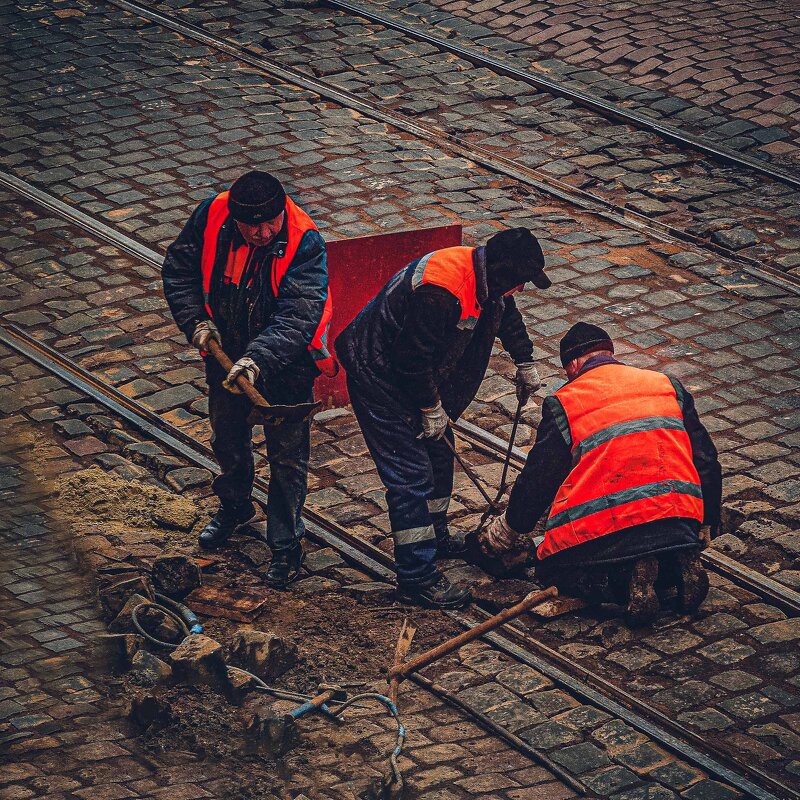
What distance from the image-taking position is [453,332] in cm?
615

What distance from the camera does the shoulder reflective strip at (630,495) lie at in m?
5.87

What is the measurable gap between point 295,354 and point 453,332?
74cm

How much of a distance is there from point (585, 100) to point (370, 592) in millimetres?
6828

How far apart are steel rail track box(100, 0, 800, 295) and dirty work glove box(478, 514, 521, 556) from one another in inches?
145

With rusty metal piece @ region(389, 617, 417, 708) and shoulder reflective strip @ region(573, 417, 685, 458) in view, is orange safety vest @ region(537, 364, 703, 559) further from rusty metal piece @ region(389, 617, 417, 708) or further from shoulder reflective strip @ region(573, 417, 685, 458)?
rusty metal piece @ region(389, 617, 417, 708)

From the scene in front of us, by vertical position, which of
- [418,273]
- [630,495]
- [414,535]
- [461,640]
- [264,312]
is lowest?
[461,640]

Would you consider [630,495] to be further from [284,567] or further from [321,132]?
[321,132]

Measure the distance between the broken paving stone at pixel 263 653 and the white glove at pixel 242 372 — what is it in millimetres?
1101

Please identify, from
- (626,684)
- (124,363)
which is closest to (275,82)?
(124,363)

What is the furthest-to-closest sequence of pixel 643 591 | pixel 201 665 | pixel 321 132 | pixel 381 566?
1. pixel 321 132
2. pixel 381 566
3. pixel 643 591
4. pixel 201 665

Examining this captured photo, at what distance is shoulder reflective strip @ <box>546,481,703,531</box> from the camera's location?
5.87 m

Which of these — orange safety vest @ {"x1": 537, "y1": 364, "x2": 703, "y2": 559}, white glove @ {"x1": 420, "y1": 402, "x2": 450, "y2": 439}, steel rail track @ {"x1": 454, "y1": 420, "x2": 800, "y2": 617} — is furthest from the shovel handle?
steel rail track @ {"x1": 454, "y1": 420, "x2": 800, "y2": 617}

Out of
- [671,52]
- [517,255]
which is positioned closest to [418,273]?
[517,255]

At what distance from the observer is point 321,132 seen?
11484mm
